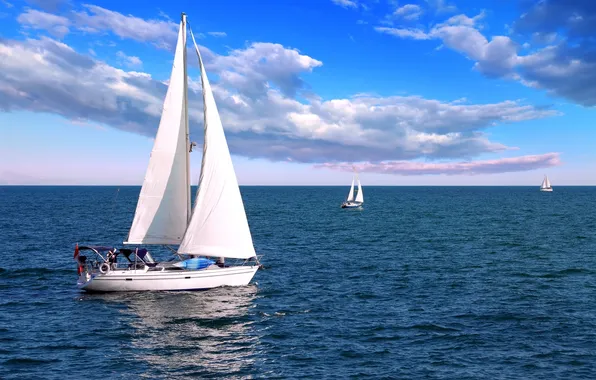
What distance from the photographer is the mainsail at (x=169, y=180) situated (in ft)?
115

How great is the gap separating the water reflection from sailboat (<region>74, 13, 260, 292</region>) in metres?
1.27

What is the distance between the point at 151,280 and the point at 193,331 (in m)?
8.50

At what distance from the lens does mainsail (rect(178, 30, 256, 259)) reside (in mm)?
35969

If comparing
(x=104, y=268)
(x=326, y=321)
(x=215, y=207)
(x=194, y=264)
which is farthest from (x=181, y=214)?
(x=326, y=321)

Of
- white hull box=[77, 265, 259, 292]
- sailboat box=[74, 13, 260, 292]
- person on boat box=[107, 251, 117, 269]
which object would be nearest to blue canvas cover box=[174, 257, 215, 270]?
sailboat box=[74, 13, 260, 292]

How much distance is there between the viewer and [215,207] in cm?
3659

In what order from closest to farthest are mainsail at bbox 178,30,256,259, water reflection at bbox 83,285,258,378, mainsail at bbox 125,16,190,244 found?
water reflection at bbox 83,285,258,378 < mainsail at bbox 125,16,190,244 < mainsail at bbox 178,30,256,259

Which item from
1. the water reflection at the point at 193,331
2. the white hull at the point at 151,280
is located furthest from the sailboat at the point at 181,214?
the water reflection at the point at 193,331

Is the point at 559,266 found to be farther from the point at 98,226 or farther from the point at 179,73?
the point at 98,226

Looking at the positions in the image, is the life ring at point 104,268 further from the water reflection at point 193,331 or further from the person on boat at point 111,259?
the water reflection at point 193,331

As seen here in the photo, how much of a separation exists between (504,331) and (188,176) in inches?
920

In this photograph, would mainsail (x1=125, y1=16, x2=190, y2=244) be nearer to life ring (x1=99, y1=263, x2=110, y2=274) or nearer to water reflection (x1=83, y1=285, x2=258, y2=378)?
life ring (x1=99, y1=263, x2=110, y2=274)

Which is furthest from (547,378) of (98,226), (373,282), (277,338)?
(98,226)

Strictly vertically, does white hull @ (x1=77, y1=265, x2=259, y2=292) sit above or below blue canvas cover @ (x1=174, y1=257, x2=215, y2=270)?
below
